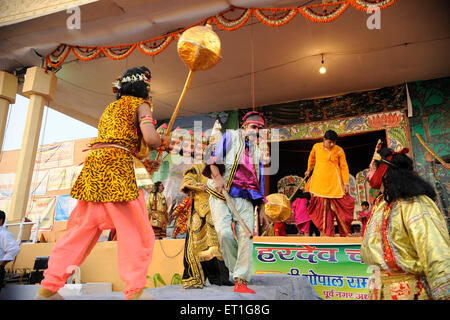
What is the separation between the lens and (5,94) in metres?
7.20

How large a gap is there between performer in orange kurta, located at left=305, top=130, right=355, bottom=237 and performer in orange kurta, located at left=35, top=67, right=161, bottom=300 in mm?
4282

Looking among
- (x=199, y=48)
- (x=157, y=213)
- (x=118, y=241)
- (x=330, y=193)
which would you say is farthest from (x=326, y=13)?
(x=157, y=213)

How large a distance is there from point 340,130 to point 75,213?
25.5 ft

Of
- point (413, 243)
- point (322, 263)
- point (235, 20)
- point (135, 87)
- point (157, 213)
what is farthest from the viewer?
point (157, 213)

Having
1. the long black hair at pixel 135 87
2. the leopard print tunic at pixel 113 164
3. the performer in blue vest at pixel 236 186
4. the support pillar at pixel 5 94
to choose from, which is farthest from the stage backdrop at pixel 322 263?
the support pillar at pixel 5 94

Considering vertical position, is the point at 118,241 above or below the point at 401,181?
below

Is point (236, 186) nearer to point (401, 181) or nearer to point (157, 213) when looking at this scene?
point (401, 181)

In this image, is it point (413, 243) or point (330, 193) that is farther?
point (330, 193)

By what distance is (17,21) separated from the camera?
20.1 ft

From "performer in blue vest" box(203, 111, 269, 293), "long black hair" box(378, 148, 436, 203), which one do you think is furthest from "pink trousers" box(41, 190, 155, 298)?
"long black hair" box(378, 148, 436, 203)

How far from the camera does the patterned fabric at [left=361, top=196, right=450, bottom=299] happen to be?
1.81 meters

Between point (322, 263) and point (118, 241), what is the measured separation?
10.7 ft

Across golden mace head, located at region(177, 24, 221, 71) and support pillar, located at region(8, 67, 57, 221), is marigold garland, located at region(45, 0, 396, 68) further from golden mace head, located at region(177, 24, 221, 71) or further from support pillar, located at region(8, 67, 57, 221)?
golden mace head, located at region(177, 24, 221, 71)
